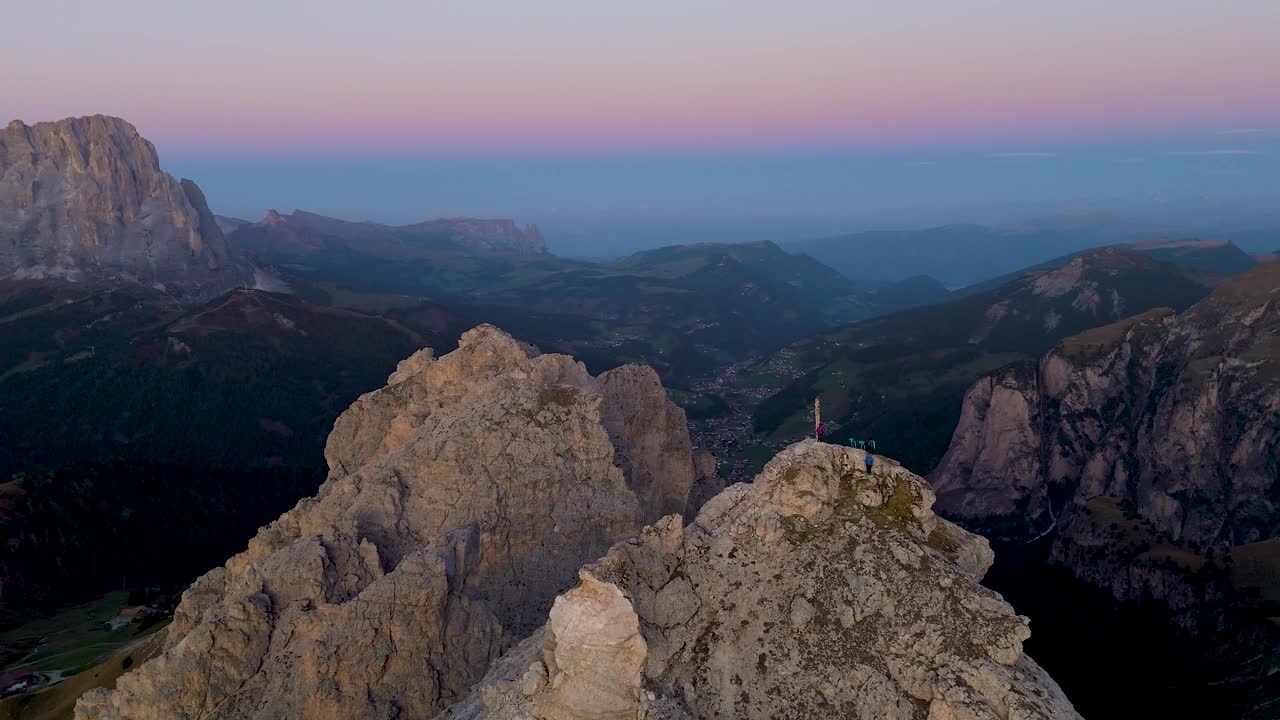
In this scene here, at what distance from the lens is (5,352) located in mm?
174000

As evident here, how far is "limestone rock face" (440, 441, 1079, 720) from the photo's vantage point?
63.9 feet

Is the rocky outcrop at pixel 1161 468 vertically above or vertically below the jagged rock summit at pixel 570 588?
below

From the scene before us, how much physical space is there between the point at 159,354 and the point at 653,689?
184 metres

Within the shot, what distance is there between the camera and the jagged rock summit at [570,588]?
20000mm

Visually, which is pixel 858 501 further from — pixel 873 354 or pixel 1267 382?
pixel 873 354

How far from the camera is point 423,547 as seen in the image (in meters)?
36.1

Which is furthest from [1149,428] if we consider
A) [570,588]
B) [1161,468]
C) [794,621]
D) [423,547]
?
[794,621]

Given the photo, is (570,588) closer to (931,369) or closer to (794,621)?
(794,621)

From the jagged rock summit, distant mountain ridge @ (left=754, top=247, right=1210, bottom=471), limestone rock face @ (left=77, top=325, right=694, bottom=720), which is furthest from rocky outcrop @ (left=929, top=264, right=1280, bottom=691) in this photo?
limestone rock face @ (left=77, top=325, right=694, bottom=720)

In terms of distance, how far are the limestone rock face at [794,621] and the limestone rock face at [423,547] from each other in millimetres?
6370

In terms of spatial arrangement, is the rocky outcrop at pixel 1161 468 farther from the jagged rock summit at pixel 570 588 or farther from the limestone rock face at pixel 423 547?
the limestone rock face at pixel 423 547

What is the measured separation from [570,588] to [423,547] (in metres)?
7.11

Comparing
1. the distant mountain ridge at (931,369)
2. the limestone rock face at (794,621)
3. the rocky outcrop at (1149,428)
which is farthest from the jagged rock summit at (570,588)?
the distant mountain ridge at (931,369)

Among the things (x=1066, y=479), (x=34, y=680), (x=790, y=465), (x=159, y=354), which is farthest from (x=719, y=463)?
(x=159, y=354)
